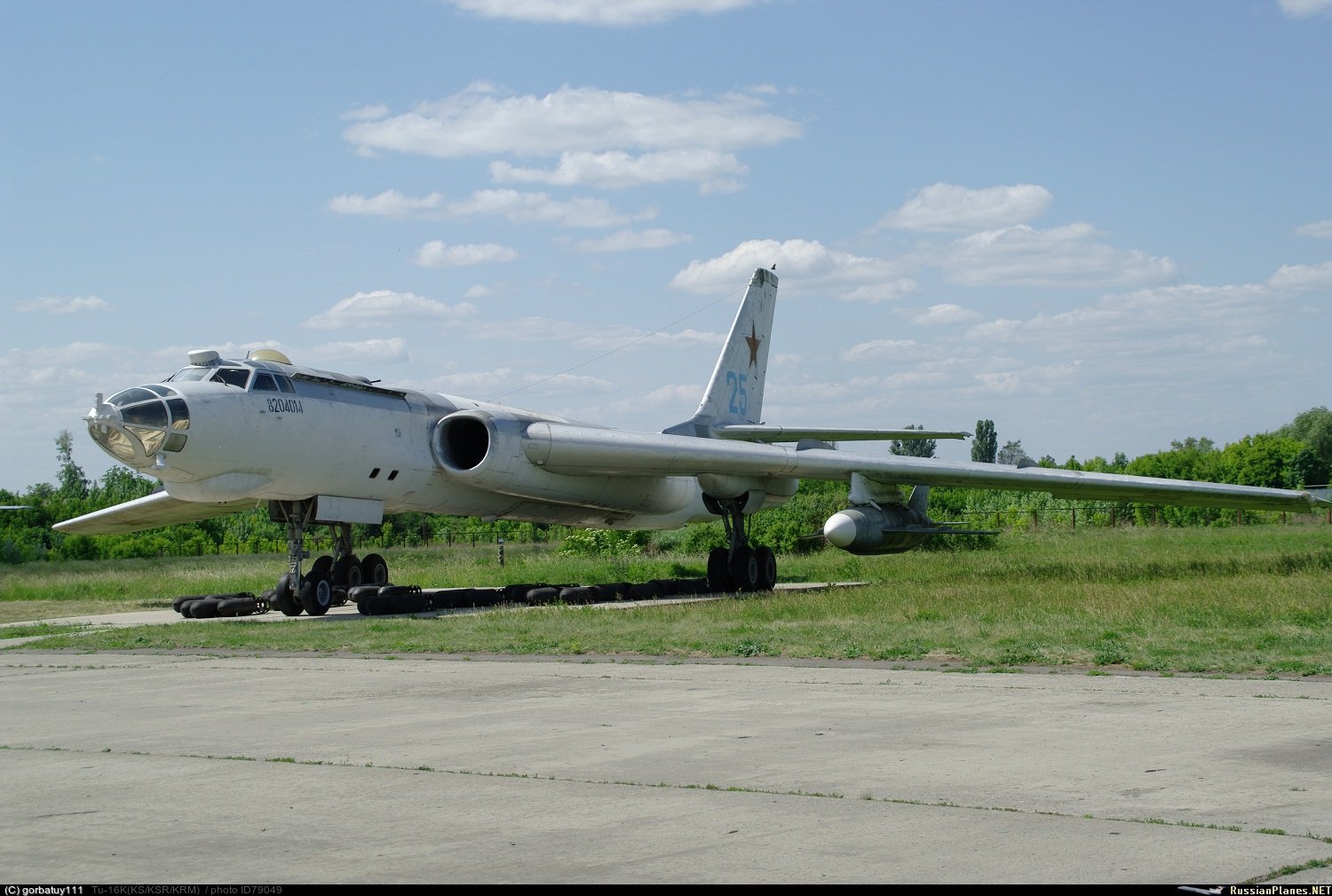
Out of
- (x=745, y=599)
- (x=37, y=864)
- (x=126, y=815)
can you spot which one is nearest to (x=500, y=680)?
(x=126, y=815)

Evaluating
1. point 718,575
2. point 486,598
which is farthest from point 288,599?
point 718,575

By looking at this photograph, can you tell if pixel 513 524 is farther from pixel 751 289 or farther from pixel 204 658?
pixel 204 658

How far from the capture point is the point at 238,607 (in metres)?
18.8

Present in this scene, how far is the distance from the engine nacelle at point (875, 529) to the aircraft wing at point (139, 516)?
33.2ft

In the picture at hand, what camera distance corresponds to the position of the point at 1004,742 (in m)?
6.46

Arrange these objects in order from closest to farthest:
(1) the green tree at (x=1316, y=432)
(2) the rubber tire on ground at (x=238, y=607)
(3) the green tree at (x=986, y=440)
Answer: (2) the rubber tire on ground at (x=238, y=607)
(1) the green tree at (x=1316, y=432)
(3) the green tree at (x=986, y=440)

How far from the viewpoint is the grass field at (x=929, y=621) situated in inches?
418

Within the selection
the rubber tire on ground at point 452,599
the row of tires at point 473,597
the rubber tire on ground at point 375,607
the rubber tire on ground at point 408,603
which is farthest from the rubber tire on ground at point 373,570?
the rubber tire on ground at point 375,607

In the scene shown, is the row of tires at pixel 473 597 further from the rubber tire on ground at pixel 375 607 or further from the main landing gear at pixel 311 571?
the main landing gear at pixel 311 571

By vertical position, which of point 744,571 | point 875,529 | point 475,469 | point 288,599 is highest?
point 475,469

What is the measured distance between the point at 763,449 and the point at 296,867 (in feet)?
58.1

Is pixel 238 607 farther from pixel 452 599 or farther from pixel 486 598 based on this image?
pixel 486 598

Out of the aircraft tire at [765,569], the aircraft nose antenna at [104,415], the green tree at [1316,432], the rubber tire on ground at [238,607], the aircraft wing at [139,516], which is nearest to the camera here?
the aircraft nose antenna at [104,415]

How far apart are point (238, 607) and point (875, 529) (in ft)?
32.0
